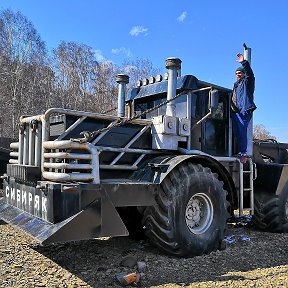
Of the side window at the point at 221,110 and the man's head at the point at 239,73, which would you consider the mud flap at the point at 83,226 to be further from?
the man's head at the point at 239,73

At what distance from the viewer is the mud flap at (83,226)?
3.97m

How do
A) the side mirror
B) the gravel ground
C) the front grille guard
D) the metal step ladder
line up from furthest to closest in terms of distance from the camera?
the metal step ladder → the side mirror → the front grille guard → the gravel ground

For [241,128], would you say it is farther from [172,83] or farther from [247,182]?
[172,83]

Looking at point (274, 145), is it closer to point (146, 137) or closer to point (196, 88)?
point (196, 88)

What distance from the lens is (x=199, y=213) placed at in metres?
5.47

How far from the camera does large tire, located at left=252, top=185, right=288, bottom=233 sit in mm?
6879

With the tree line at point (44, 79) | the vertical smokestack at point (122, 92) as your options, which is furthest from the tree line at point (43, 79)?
the vertical smokestack at point (122, 92)

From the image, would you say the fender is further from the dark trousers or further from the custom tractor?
the dark trousers

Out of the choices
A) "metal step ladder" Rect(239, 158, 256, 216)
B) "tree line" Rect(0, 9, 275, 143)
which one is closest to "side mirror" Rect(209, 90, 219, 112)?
"metal step ladder" Rect(239, 158, 256, 216)

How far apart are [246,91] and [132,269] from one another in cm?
340

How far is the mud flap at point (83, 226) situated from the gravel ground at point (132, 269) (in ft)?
1.61

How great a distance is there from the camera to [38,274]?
14.3ft

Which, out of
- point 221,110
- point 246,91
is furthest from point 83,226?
point 246,91

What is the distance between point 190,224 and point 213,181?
0.65 m
